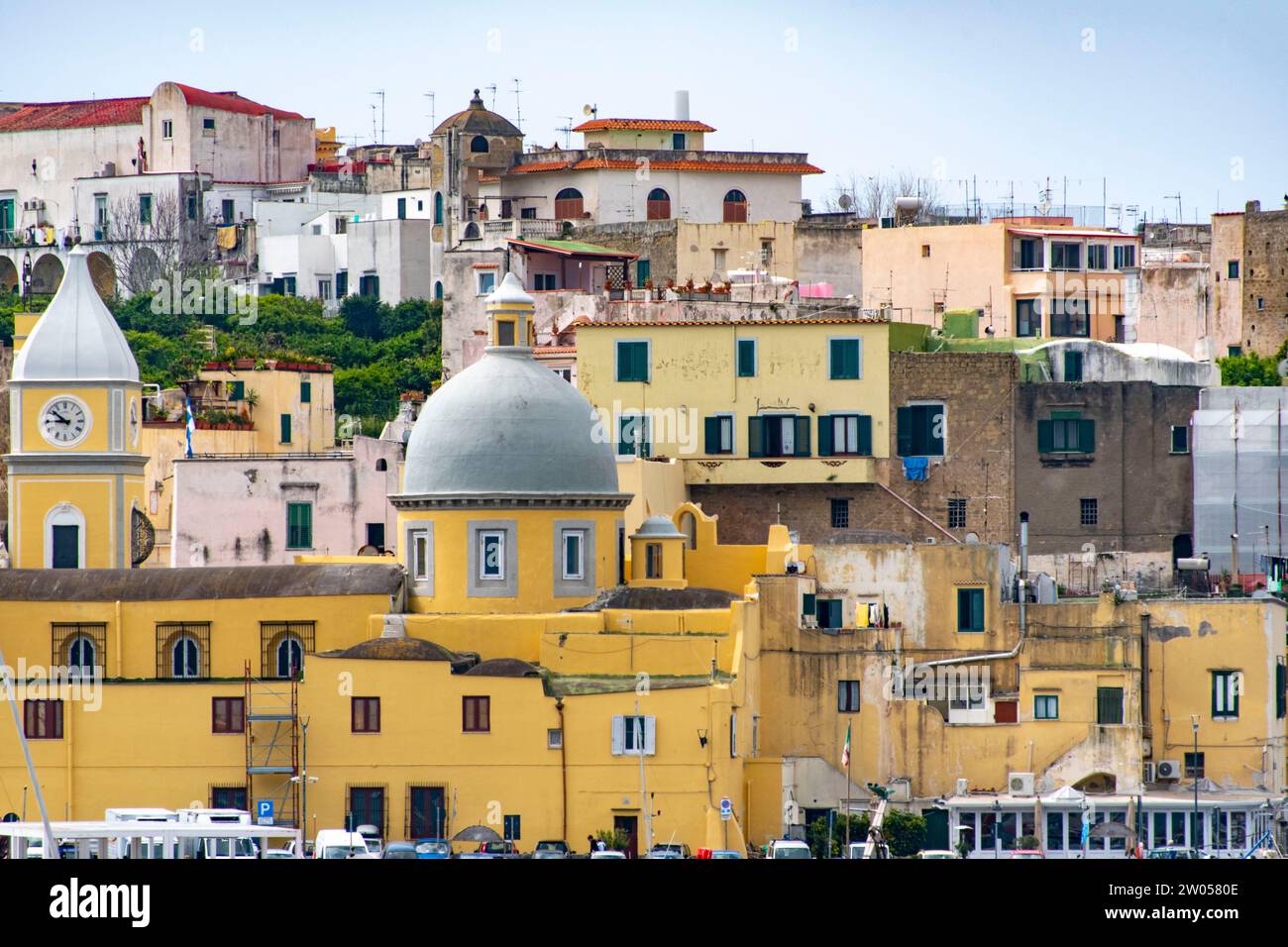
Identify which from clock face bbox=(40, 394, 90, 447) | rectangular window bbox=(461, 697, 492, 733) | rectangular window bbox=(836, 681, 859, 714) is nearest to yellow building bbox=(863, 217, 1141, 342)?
rectangular window bbox=(836, 681, 859, 714)

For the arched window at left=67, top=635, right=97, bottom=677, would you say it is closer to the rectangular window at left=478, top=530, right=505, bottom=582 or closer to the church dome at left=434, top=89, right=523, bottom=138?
the rectangular window at left=478, top=530, right=505, bottom=582

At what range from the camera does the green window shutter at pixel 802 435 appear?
71625 millimetres

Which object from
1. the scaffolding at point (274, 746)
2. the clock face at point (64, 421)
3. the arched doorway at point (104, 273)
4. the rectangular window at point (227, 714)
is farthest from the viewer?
the arched doorway at point (104, 273)

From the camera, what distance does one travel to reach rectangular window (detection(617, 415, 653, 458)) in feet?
236

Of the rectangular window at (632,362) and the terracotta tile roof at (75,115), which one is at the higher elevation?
the terracotta tile roof at (75,115)

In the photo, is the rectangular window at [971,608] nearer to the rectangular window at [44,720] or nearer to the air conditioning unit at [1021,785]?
the air conditioning unit at [1021,785]

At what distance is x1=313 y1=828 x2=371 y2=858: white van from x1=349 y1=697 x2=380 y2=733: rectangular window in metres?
3.64

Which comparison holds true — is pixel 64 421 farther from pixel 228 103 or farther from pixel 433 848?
pixel 228 103

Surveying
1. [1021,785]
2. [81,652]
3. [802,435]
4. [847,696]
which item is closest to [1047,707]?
[1021,785]

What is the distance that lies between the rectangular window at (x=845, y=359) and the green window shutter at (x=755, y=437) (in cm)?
189

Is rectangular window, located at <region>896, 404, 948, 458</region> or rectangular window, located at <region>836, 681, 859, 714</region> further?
rectangular window, located at <region>896, 404, 948, 458</region>

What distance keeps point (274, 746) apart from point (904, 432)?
18777 mm

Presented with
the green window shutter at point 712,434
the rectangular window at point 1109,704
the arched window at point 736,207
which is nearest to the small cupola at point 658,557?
the green window shutter at point 712,434
